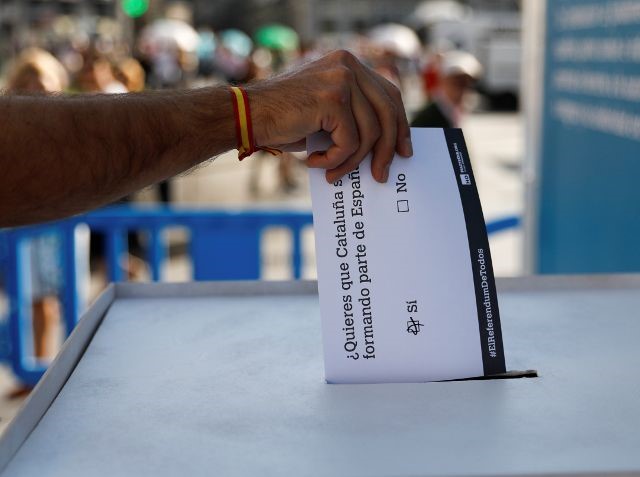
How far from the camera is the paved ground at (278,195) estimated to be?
646 centimetres

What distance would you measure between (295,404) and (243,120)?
1.25 feet

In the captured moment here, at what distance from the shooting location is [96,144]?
1.15 meters

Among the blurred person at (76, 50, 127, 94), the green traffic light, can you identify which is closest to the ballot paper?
the blurred person at (76, 50, 127, 94)

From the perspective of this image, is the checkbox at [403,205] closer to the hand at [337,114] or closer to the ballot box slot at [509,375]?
the hand at [337,114]

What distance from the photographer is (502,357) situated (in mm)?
1147

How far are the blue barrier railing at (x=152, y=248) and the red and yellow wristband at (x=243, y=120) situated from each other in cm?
301

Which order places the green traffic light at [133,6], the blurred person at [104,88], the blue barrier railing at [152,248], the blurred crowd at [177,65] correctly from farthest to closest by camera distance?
the green traffic light at [133,6], the blurred person at [104,88], the blurred crowd at [177,65], the blue barrier railing at [152,248]

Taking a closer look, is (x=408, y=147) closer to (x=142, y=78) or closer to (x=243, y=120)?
(x=243, y=120)

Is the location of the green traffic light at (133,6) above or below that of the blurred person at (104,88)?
above

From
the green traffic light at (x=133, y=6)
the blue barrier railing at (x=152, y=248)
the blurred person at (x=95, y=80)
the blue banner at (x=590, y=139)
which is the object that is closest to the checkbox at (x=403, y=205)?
the blue banner at (x=590, y=139)

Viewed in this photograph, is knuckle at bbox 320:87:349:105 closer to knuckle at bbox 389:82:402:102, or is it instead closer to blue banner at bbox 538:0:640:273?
knuckle at bbox 389:82:402:102

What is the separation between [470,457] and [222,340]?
0.50m

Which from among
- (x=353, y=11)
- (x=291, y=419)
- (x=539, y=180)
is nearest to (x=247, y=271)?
(x=539, y=180)

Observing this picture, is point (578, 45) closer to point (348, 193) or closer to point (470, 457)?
point (348, 193)
